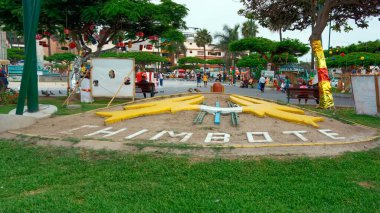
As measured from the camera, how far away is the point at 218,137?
7344 millimetres

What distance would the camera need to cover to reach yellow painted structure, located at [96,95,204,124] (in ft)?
30.5

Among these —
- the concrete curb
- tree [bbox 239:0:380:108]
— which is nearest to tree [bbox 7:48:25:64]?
tree [bbox 239:0:380:108]

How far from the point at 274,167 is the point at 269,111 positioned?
418 cm

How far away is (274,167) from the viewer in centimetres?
537

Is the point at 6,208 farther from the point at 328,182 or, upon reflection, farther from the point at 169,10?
the point at 169,10

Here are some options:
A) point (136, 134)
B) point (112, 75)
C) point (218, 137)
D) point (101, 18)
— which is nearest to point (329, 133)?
point (218, 137)

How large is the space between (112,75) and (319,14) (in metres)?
8.54

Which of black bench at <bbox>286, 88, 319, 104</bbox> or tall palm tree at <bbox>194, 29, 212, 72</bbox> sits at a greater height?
tall palm tree at <bbox>194, 29, 212, 72</bbox>

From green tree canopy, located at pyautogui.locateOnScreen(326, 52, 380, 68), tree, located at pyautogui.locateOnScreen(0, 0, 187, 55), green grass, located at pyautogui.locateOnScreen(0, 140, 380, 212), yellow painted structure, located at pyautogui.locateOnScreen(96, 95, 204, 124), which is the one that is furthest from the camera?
green tree canopy, located at pyautogui.locateOnScreen(326, 52, 380, 68)

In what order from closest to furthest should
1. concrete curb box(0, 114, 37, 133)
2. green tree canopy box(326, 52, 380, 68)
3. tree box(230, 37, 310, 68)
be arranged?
1. concrete curb box(0, 114, 37, 133)
2. green tree canopy box(326, 52, 380, 68)
3. tree box(230, 37, 310, 68)

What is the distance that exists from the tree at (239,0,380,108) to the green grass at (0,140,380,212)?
23.4 feet

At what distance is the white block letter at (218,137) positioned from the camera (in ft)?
23.2

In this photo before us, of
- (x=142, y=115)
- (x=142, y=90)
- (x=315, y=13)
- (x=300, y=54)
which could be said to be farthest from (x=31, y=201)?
(x=300, y=54)

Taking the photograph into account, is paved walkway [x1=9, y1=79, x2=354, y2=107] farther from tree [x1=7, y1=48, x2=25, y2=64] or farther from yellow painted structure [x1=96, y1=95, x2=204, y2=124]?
tree [x1=7, y1=48, x2=25, y2=64]
